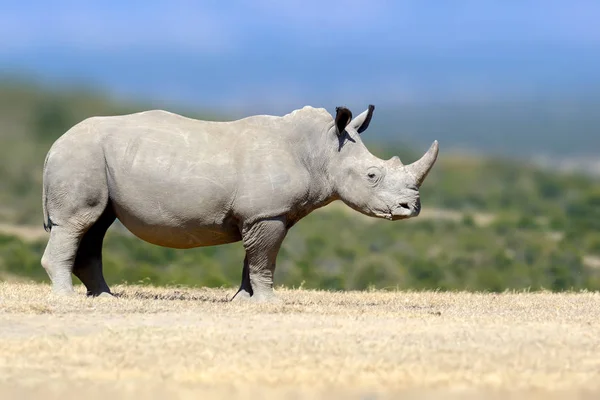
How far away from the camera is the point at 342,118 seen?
16.4 meters

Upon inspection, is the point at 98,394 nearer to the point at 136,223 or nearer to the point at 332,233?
the point at 136,223

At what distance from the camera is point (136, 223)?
1598cm

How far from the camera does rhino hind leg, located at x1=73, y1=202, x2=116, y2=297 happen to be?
54.1ft

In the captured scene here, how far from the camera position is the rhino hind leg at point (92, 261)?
16500 millimetres

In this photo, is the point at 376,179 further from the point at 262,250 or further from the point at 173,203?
the point at 173,203

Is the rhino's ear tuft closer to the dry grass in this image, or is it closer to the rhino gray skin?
the rhino gray skin

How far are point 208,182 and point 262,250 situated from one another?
3.10 ft

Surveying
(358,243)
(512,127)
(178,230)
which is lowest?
(512,127)

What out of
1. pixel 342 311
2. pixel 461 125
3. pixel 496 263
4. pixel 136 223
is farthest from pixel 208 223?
pixel 461 125

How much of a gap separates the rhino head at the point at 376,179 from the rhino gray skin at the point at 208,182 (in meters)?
0.01

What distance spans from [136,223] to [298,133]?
2.06 m

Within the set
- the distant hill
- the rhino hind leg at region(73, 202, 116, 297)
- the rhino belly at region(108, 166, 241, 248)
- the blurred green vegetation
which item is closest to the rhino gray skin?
the rhino belly at region(108, 166, 241, 248)

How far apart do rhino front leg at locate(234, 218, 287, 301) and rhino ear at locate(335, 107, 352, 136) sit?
4.24ft

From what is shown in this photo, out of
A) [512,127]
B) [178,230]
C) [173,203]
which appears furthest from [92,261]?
[512,127]
